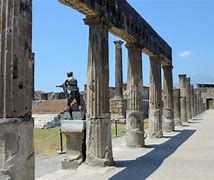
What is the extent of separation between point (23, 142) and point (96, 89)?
14.3 feet

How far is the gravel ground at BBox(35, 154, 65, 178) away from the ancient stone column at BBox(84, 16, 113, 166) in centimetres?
115

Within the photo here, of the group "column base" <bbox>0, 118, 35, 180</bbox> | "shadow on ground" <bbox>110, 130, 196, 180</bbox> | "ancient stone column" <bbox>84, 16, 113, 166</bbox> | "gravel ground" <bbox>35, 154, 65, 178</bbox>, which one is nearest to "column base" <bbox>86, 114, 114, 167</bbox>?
"ancient stone column" <bbox>84, 16, 113, 166</bbox>

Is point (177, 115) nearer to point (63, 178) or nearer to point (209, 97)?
point (63, 178)

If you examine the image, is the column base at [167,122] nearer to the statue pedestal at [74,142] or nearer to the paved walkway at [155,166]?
the paved walkway at [155,166]

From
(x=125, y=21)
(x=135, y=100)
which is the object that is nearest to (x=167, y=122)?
(x=135, y=100)

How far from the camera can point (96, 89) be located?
31.2 ft

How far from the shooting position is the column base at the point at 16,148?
499cm

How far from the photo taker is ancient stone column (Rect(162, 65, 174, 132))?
20616 mm

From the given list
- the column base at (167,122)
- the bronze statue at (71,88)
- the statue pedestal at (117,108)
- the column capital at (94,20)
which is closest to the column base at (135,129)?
the bronze statue at (71,88)

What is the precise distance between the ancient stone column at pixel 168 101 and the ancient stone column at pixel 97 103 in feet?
37.2

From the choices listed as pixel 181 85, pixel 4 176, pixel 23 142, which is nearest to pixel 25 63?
pixel 23 142

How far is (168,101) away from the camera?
2100 cm

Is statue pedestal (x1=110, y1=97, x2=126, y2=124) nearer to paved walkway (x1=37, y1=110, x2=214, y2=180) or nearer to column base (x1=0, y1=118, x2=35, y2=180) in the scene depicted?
paved walkway (x1=37, y1=110, x2=214, y2=180)

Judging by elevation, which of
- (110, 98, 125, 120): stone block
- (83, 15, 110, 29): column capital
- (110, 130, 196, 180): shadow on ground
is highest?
(83, 15, 110, 29): column capital
